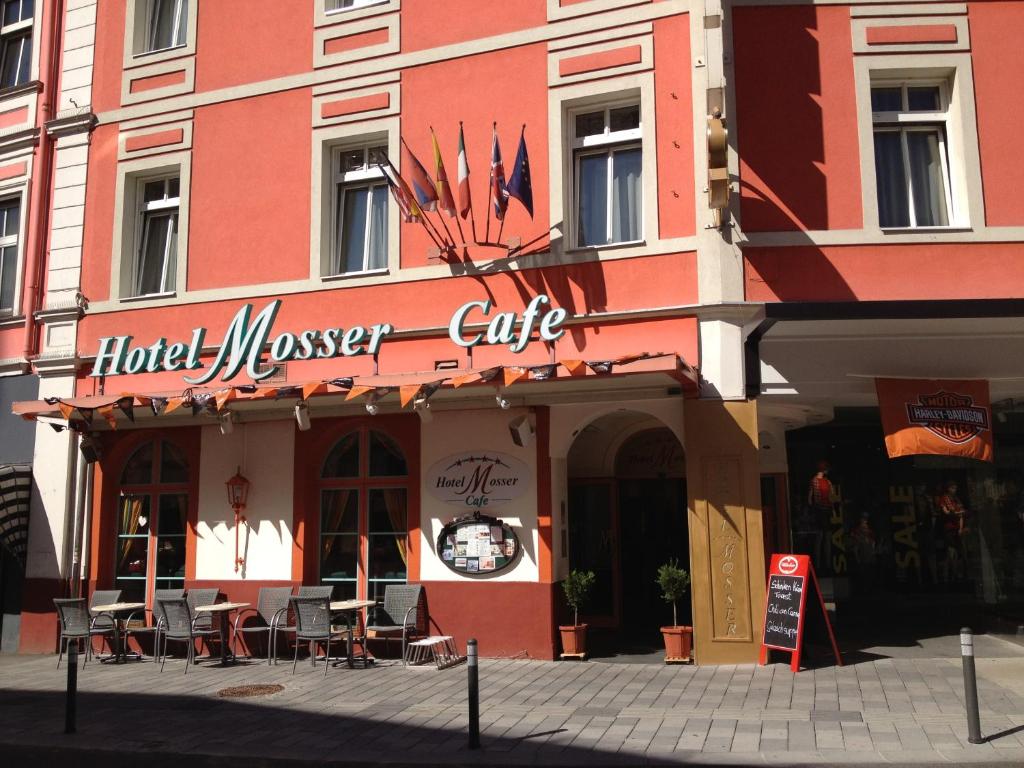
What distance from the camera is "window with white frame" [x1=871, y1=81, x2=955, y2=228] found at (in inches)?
468

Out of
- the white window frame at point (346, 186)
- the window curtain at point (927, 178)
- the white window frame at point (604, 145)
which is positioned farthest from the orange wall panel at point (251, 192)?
the window curtain at point (927, 178)

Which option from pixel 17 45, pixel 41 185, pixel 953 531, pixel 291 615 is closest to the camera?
pixel 291 615

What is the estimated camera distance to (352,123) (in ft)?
45.1

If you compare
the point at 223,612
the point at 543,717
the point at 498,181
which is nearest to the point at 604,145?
the point at 498,181

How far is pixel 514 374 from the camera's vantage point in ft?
35.4

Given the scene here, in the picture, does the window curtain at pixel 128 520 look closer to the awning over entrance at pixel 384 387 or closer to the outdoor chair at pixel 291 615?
the awning over entrance at pixel 384 387

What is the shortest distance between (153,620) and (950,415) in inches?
438

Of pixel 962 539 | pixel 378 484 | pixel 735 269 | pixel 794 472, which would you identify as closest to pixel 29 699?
pixel 378 484

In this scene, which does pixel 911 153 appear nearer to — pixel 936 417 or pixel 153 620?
pixel 936 417

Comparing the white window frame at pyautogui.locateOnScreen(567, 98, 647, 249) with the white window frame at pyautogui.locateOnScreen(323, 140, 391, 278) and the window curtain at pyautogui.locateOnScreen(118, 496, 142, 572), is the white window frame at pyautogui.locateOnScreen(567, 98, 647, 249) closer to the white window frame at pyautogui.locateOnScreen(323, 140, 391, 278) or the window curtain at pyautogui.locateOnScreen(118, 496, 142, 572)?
the white window frame at pyautogui.locateOnScreen(323, 140, 391, 278)

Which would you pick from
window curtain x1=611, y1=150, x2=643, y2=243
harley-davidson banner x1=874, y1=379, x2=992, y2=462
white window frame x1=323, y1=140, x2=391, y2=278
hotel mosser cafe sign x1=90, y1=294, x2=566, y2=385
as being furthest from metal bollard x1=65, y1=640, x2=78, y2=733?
harley-davidson banner x1=874, y1=379, x2=992, y2=462

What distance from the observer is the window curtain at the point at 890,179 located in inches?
468

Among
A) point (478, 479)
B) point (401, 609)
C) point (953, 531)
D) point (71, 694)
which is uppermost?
point (478, 479)

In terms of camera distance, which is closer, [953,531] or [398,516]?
[398,516]
